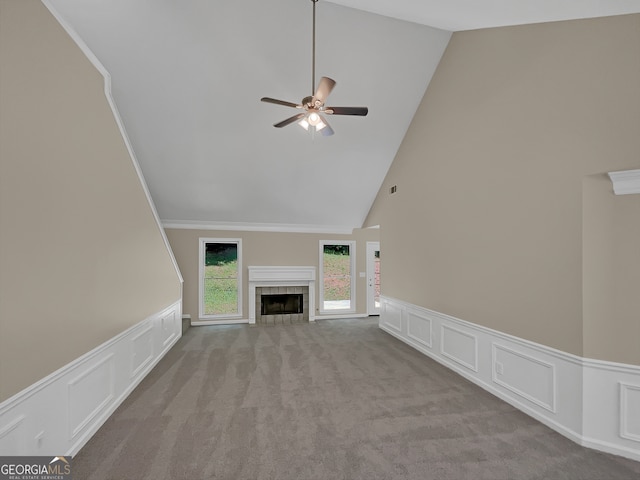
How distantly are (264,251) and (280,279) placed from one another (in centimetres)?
77

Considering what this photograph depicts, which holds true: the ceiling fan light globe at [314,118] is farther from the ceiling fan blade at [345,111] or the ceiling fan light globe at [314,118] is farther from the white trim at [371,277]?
the white trim at [371,277]

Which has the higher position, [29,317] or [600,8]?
[600,8]

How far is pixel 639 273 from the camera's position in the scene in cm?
210

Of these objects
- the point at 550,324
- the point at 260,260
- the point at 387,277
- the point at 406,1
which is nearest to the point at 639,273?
the point at 550,324

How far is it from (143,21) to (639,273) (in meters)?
5.20

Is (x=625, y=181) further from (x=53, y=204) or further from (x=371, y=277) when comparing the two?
(x=371, y=277)

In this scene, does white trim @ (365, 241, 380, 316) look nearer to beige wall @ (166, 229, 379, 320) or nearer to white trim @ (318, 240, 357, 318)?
beige wall @ (166, 229, 379, 320)

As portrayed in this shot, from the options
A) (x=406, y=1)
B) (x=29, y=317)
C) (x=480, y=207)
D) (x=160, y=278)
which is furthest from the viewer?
(x=160, y=278)

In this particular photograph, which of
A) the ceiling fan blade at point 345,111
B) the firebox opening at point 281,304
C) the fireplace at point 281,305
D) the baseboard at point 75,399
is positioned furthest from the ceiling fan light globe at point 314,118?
the firebox opening at point 281,304

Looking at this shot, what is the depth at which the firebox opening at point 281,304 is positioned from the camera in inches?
256

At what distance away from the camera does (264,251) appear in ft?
21.5

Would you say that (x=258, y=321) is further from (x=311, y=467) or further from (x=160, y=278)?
(x=311, y=467)

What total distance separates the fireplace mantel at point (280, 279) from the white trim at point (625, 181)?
207 inches

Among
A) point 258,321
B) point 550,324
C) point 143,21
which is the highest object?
point 143,21
